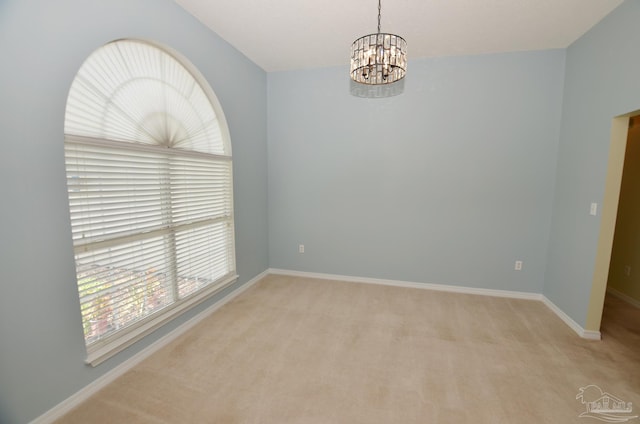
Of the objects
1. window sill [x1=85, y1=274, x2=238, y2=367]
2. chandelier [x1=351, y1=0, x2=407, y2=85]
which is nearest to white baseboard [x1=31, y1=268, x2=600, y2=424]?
window sill [x1=85, y1=274, x2=238, y2=367]

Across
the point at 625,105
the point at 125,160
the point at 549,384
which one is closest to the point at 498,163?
the point at 625,105

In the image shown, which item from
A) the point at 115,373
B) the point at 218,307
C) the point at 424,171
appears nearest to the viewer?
the point at 115,373

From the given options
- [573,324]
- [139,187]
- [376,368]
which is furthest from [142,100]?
[573,324]

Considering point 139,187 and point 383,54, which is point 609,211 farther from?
point 139,187

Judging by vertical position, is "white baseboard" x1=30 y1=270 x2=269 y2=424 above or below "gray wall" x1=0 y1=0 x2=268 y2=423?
below

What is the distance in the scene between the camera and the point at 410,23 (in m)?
2.59

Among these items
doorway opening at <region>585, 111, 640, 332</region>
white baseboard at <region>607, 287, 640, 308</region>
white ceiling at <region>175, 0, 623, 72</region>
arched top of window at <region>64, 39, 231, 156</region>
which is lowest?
white baseboard at <region>607, 287, 640, 308</region>

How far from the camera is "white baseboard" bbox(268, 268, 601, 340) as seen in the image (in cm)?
260

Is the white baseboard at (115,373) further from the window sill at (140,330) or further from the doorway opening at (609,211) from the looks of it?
the doorway opening at (609,211)

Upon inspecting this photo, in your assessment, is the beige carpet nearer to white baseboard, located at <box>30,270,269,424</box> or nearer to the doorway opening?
white baseboard, located at <box>30,270,269,424</box>

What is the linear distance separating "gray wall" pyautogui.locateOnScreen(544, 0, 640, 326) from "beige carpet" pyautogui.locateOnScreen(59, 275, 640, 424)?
1.76 feet

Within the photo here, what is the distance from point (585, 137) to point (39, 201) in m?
4.32

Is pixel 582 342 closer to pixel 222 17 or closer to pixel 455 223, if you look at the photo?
pixel 455 223

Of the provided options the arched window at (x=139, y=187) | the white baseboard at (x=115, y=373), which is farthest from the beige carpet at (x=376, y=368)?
the arched window at (x=139, y=187)
